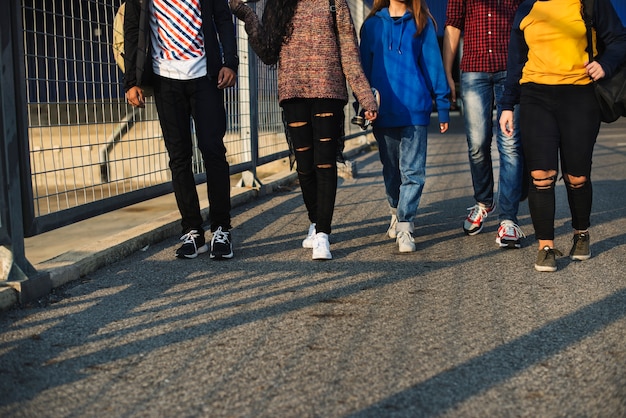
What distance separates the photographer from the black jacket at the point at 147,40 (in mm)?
5082

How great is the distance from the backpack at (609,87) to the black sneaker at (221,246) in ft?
7.53

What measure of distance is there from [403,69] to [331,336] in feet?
7.86

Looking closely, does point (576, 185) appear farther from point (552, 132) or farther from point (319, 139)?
point (319, 139)

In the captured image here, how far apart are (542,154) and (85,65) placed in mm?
2746

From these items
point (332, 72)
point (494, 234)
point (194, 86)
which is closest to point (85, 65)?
point (194, 86)

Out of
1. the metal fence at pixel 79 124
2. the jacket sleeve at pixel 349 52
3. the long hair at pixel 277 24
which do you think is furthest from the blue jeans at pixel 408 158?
the metal fence at pixel 79 124

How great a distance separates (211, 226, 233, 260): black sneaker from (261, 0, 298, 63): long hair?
1.10 meters

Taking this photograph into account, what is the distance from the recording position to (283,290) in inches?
175

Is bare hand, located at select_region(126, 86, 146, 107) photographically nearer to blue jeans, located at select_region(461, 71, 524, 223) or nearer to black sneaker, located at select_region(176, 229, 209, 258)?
black sneaker, located at select_region(176, 229, 209, 258)

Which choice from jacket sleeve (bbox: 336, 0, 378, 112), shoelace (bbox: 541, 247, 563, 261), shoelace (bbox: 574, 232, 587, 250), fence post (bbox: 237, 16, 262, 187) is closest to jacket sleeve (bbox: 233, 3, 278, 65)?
jacket sleeve (bbox: 336, 0, 378, 112)

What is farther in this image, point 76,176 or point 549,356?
point 76,176

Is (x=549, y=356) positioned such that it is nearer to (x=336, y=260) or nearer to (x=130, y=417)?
(x=130, y=417)

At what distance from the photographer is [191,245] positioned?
17.6 ft

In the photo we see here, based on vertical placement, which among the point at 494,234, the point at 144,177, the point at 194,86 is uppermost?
the point at 194,86
